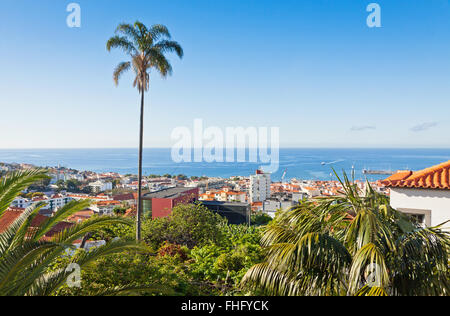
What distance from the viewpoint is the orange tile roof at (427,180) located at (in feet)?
20.5

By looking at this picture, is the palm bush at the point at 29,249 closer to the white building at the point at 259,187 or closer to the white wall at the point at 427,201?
the white wall at the point at 427,201

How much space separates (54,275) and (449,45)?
17873mm

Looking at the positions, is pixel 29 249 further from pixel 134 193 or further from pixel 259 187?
pixel 259 187

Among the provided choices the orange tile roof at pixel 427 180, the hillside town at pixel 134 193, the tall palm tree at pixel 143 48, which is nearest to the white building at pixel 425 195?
the orange tile roof at pixel 427 180

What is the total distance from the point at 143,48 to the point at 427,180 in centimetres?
1048

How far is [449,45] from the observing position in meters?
13.3

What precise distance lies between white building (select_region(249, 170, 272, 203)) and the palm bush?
4914 centimetres

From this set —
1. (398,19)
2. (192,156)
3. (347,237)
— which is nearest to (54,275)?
(347,237)

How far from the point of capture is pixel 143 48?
1086 cm

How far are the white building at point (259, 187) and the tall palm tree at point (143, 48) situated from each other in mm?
42626

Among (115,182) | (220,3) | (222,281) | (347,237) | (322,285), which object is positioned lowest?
(115,182)
